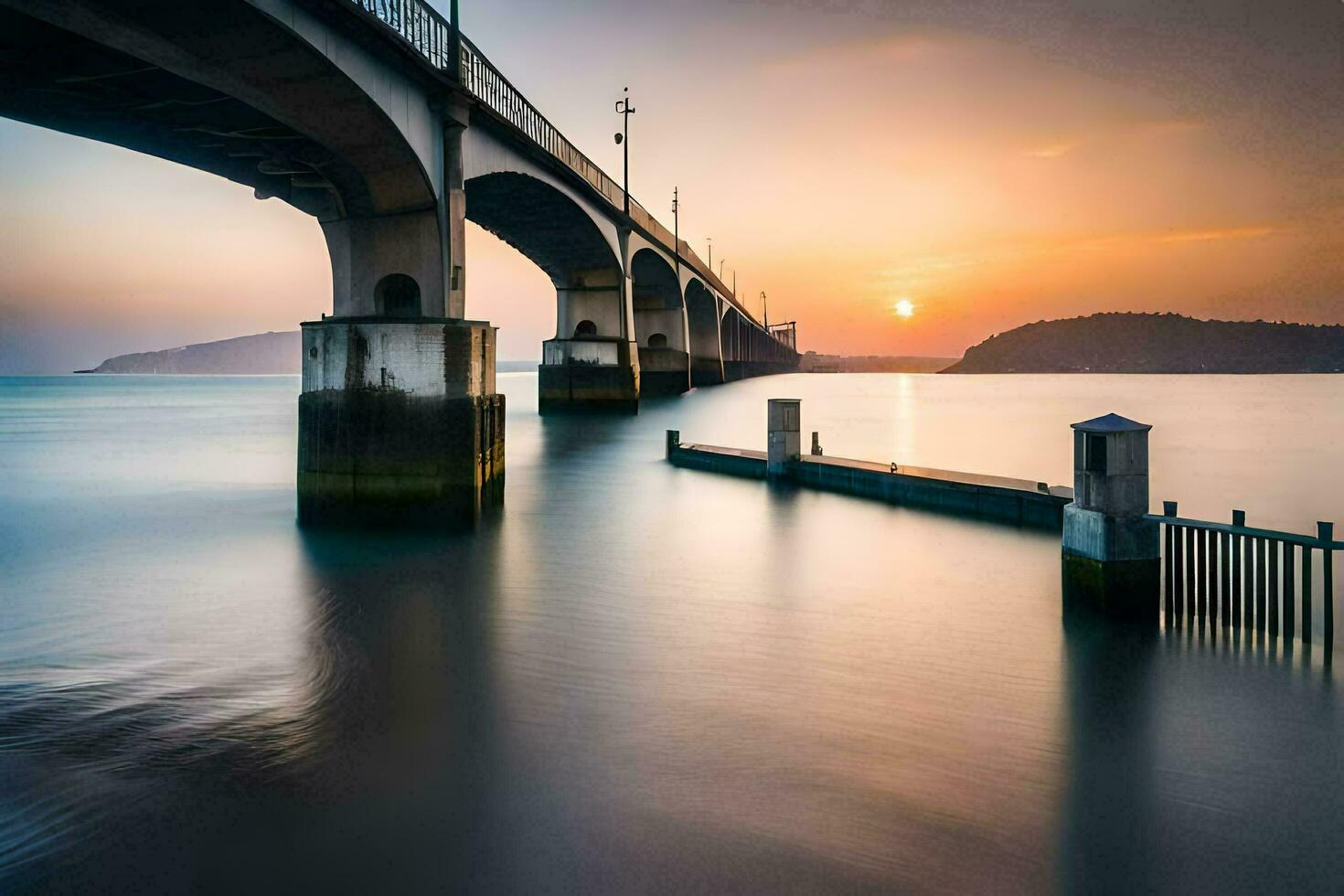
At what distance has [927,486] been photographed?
15.9 m

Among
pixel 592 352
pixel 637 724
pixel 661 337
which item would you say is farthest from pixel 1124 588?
pixel 661 337

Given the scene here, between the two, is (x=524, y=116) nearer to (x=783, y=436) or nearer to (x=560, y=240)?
(x=783, y=436)

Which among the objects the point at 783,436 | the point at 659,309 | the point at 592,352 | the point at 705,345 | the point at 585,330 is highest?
the point at 705,345

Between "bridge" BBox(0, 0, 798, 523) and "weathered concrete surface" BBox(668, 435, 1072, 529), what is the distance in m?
6.60

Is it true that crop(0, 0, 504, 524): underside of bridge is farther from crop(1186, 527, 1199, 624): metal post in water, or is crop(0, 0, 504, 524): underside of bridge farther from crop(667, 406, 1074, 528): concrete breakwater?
crop(1186, 527, 1199, 624): metal post in water

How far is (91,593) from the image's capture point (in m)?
11.7

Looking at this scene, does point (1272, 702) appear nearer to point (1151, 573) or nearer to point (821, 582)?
point (1151, 573)

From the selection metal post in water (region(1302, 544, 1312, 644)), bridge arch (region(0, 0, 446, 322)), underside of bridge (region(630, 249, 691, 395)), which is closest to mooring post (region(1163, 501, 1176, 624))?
metal post in water (region(1302, 544, 1312, 644))

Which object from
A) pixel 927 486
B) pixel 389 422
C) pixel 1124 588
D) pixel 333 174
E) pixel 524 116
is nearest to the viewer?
pixel 1124 588

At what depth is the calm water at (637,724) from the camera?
4.62 meters

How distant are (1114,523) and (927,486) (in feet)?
25.4

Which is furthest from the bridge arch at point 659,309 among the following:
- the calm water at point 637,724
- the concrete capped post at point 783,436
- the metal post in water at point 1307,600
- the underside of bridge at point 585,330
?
the metal post in water at point 1307,600

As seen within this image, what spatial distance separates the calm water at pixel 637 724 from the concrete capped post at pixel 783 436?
14.9 feet

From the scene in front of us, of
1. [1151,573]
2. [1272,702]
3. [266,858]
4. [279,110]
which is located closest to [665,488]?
[279,110]
